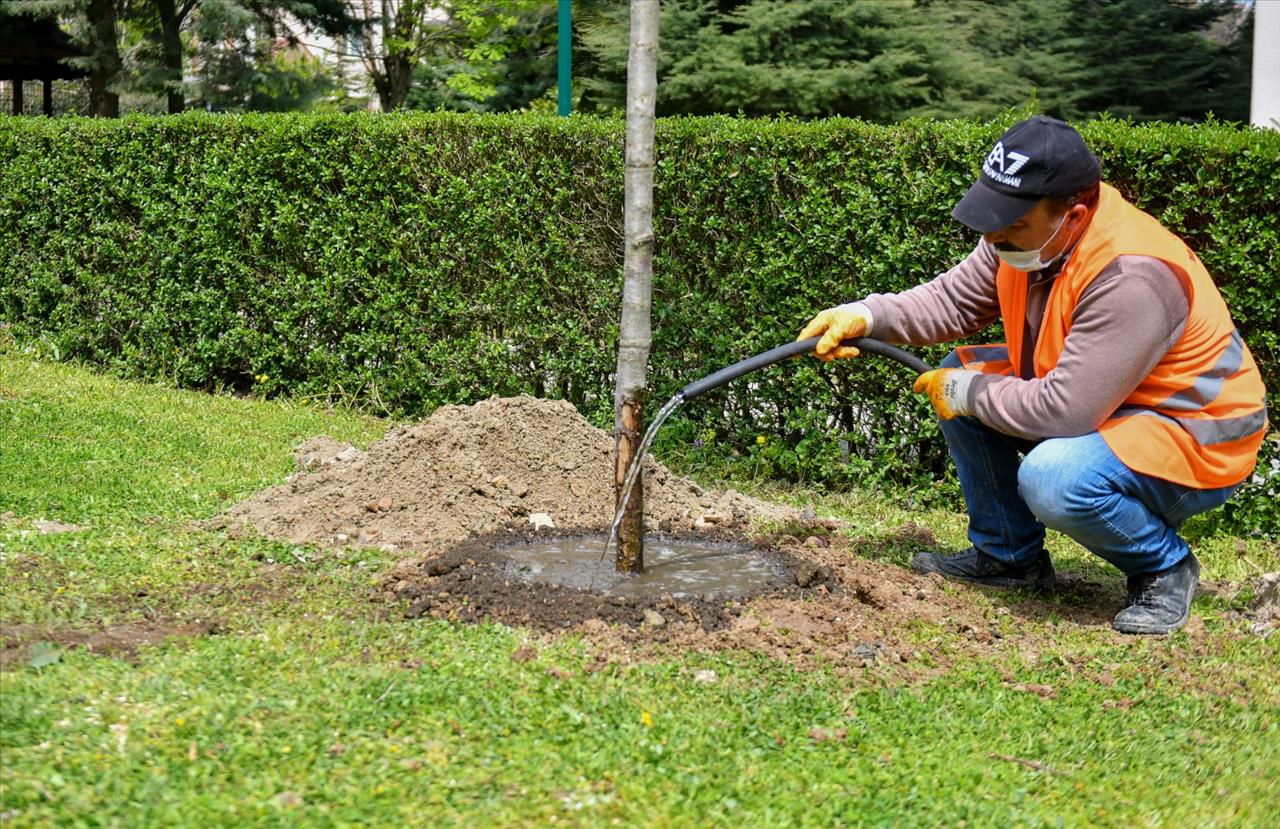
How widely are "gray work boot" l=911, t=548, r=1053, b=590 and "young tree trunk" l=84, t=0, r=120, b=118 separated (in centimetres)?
1779

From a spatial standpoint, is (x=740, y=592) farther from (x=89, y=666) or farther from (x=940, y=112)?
(x=940, y=112)

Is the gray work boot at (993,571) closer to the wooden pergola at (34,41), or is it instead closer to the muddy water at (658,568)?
the muddy water at (658,568)

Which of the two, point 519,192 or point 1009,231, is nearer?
point 1009,231

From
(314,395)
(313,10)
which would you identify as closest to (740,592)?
(314,395)

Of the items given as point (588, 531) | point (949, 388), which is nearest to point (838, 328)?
point (949, 388)

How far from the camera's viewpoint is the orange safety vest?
4.02 m

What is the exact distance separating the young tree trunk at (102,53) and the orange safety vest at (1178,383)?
60.2ft

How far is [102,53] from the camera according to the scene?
19.3 m

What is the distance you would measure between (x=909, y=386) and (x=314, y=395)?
3904 mm

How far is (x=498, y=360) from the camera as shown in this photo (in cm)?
751

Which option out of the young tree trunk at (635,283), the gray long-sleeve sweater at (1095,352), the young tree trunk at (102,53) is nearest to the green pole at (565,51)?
the young tree trunk at (102,53)

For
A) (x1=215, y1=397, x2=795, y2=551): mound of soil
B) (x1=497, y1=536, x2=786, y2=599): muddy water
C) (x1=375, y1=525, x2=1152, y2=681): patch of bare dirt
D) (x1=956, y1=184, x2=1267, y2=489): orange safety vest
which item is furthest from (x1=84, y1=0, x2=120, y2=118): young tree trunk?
(x1=956, y1=184, x2=1267, y2=489): orange safety vest

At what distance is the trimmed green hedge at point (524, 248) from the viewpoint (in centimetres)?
597

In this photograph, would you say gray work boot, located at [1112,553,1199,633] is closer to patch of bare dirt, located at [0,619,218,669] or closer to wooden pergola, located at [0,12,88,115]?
patch of bare dirt, located at [0,619,218,669]
